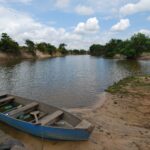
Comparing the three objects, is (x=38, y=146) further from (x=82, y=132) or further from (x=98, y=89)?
(x=98, y=89)

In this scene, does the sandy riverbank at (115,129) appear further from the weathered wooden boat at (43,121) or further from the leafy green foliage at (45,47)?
the leafy green foliage at (45,47)

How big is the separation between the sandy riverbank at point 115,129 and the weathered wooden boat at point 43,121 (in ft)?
1.25

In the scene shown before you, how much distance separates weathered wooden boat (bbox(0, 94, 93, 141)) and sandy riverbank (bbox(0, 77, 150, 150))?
380 millimetres

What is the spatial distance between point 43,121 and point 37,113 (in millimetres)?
1292

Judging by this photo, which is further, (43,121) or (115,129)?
(115,129)

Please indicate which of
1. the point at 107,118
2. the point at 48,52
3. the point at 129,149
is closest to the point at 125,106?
the point at 107,118

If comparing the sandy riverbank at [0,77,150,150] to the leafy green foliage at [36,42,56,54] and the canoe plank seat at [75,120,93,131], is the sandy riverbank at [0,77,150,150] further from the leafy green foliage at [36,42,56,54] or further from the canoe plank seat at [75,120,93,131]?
the leafy green foliage at [36,42,56,54]

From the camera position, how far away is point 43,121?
6.81m

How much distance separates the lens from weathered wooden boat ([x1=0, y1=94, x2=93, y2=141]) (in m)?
6.06

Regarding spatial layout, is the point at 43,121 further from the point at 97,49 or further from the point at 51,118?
the point at 97,49

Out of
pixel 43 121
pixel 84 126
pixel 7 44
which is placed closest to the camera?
pixel 84 126

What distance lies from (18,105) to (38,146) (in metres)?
3.23

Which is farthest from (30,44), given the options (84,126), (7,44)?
(84,126)

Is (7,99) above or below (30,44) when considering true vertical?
below
